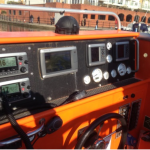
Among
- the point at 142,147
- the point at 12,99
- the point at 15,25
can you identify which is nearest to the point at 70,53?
the point at 12,99

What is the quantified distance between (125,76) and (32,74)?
65.7 inches

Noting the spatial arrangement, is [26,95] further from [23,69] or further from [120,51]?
[120,51]

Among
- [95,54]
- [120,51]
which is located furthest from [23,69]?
[120,51]

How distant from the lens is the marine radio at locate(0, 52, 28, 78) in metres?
1.66

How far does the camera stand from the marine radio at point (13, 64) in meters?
1.66

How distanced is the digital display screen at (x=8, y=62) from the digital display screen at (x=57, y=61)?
37 cm

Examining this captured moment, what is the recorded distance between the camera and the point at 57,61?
2.04 meters

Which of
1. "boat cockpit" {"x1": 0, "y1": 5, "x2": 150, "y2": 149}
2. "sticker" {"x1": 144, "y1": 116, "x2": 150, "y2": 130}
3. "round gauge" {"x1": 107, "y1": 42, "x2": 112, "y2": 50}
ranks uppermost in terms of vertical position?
"round gauge" {"x1": 107, "y1": 42, "x2": 112, "y2": 50}

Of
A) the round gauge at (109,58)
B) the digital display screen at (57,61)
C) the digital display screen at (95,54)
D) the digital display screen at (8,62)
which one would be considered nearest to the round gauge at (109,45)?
the round gauge at (109,58)

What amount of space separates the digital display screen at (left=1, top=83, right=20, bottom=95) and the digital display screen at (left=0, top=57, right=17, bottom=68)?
21 centimetres

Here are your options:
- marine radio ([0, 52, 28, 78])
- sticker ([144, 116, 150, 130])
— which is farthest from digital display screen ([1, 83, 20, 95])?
sticker ([144, 116, 150, 130])

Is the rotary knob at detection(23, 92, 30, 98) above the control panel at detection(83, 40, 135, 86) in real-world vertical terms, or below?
below

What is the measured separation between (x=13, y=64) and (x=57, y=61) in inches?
20.8

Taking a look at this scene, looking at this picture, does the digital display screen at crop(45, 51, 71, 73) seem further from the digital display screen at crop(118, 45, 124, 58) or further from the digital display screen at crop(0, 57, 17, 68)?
the digital display screen at crop(118, 45, 124, 58)
